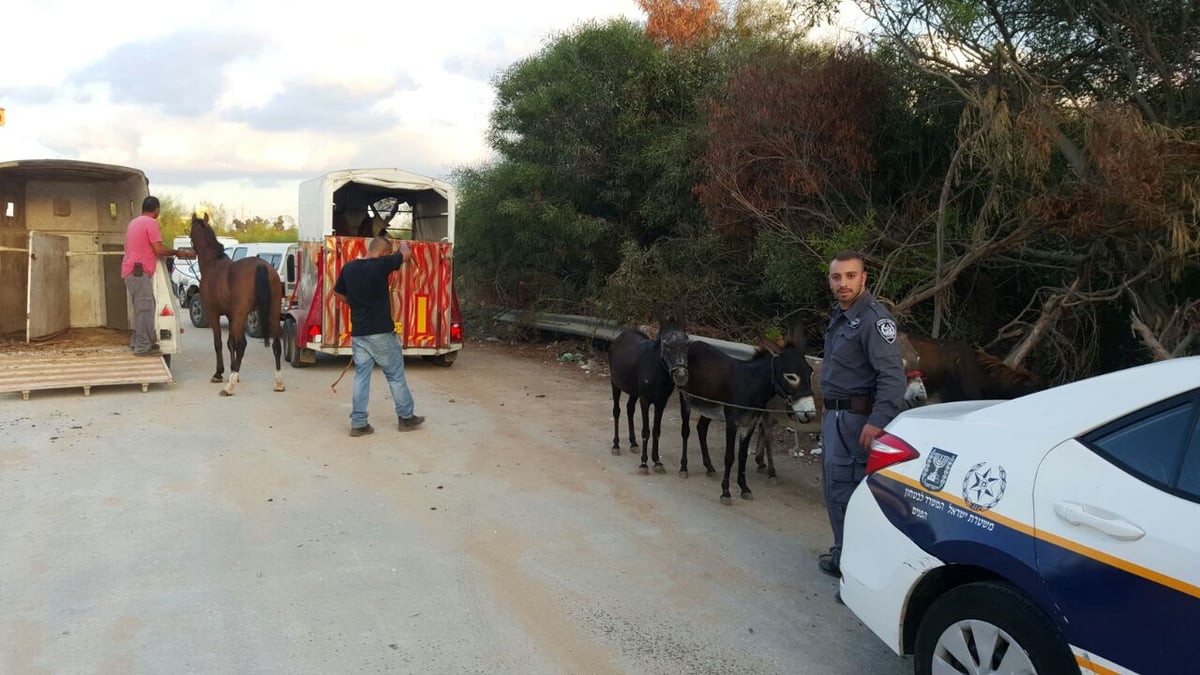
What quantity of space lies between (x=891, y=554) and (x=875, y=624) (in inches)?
12.7

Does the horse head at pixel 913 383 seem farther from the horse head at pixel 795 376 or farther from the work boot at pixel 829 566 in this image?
the work boot at pixel 829 566

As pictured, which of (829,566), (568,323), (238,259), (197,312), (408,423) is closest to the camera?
(829,566)

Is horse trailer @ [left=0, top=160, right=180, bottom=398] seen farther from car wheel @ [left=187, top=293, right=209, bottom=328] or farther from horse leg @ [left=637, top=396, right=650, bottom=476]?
horse leg @ [left=637, top=396, right=650, bottom=476]

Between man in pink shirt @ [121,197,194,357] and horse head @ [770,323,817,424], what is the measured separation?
8.77 meters

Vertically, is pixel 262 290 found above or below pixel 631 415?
above

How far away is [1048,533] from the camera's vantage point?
101 inches

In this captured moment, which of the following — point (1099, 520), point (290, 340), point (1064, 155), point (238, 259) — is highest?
point (1064, 155)

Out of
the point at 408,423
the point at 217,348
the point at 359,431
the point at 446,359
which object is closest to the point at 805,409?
the point at 408,423

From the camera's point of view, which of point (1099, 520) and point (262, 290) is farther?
point (262, 290)

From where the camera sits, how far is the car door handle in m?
2.35

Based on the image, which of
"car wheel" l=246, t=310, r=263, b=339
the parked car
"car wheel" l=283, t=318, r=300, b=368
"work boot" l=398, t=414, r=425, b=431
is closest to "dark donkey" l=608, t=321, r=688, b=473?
"work boot" l=398, t=414, r=425, b=431

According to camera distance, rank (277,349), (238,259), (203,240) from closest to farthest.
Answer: (277,349), (203,240), (238,259)

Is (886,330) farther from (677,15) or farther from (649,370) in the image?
(677,15)

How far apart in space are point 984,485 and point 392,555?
352cm
